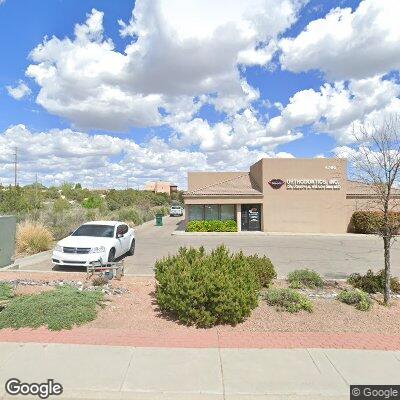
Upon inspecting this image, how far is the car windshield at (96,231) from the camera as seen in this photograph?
13.3 m

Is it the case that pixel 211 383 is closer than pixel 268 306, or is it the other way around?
pixel 211 383

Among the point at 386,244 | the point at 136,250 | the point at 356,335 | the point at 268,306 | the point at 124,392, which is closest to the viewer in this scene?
the point at 124,392

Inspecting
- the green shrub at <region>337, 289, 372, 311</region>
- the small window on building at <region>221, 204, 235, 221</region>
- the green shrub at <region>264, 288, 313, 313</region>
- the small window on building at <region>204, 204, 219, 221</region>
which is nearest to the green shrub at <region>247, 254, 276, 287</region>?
the green shrub at <region>264, 288, 313, 313</region>

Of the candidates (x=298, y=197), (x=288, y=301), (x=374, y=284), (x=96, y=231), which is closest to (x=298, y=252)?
(x=374, y=284)

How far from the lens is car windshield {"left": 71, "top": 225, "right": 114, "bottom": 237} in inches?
523

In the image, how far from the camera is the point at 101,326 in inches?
253

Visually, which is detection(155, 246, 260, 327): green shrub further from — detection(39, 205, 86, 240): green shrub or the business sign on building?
the business sign on building

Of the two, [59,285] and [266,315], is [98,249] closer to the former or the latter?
[59,285]

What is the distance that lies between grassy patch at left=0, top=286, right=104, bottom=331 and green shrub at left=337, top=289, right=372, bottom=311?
5.10 m

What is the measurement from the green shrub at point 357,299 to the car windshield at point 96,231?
848 cm

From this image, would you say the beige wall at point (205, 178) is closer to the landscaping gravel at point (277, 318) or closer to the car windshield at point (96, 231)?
the car windshield at point (96, 231)

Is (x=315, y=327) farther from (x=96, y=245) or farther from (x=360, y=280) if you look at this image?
(x=96, y=245)

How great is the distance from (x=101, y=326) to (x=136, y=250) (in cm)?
1097

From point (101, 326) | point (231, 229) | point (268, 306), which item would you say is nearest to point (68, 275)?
point (101, 326)
